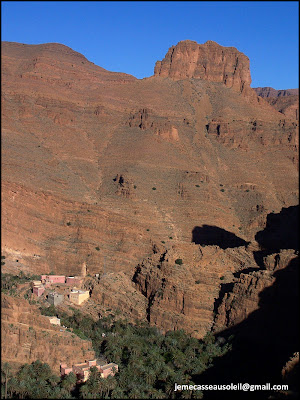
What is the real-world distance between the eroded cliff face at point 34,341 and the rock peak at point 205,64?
231 ft

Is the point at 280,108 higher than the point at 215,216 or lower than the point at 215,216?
higher

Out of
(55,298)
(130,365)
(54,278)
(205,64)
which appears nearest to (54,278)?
(54,278)

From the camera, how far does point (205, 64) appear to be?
98938 millimetres

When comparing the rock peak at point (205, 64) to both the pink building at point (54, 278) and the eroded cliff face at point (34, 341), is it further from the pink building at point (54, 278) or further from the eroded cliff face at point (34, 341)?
the eroded cliff face at point (34, 341)

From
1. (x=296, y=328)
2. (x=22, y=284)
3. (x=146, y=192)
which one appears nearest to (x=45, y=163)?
(x=146, y=192)

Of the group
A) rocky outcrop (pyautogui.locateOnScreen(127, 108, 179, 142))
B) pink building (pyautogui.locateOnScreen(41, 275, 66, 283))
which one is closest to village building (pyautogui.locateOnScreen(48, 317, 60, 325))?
pink building (pyautogui.locateOnScreen(41, 275, 66, 283))

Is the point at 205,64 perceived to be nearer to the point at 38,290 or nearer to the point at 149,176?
the point at 149,176

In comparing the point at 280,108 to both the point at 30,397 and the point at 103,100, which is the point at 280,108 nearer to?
the point at 103,100

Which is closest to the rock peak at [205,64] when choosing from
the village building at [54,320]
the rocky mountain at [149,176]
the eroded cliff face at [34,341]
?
the rocky mountain at [149,176]

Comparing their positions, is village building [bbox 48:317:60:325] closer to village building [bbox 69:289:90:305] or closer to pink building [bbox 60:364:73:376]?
pink building [bbox 60:364:73:376]

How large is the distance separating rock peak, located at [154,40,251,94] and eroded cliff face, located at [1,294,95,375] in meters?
70.3

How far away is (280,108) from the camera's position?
103 meters

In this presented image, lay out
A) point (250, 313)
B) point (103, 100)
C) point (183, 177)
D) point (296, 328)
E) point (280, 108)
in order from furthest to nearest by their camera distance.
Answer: point (280, 108)
point (103, 100)
point (183, 177)
point (250, 313)
point (296, 328)

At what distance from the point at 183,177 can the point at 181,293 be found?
26393 millimetres
